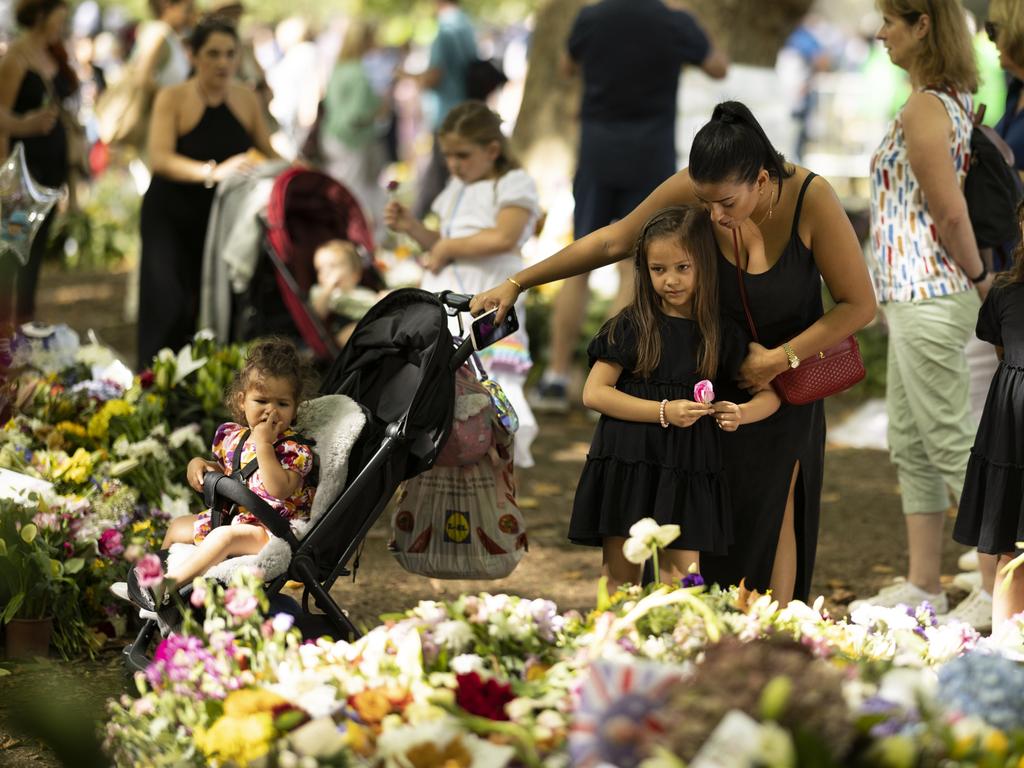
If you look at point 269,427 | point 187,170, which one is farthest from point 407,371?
point 187,170

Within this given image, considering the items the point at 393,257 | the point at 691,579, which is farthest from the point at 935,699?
the point at 393,257

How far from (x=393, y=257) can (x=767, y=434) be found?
219 inches

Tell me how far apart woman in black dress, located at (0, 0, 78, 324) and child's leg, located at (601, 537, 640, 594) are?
455 centimetres

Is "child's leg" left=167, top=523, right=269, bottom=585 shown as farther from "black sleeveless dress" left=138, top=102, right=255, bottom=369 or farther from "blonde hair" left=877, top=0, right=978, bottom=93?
"black sleeveless dress" left=138, top=102, right=255, bottom=369

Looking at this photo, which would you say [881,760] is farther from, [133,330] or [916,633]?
[133,330]

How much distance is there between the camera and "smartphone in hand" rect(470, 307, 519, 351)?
4078mm

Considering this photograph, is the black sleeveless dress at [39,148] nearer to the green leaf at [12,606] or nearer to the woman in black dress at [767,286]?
the green leaf at [12,606]

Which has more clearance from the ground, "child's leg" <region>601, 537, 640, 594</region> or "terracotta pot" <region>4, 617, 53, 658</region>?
"child's leg" <region>601, 537, 640, 594</region>

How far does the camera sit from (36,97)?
803cm

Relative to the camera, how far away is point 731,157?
370cm

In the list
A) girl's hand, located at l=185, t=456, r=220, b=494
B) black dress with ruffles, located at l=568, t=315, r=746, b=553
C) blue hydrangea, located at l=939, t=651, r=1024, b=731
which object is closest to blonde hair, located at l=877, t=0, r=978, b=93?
black dress with ruffles, located at l=568, t=315, r=746, b=553

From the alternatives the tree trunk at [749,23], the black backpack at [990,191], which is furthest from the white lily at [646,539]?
the tree trunk at [749,23]

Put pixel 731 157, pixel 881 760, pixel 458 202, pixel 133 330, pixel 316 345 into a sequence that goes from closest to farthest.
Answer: pixel 881 760, pixel 731 157, pixel 458 202, pixel 316 345, pixel 133 330

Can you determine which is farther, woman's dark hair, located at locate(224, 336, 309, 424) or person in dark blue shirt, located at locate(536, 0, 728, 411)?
person in dark blue shirt, located at locate(536, 0, 728, 411)
